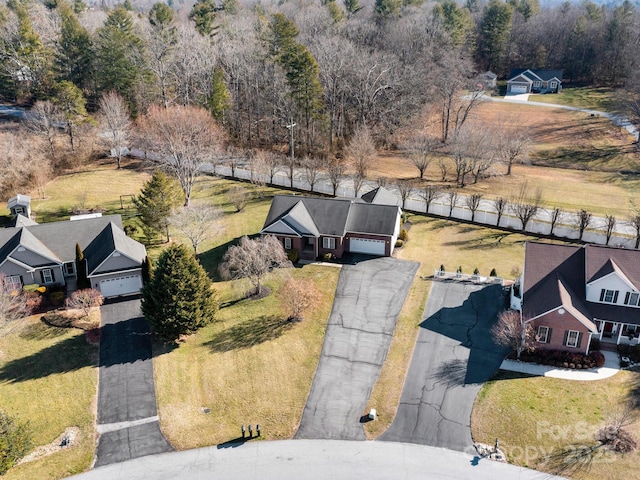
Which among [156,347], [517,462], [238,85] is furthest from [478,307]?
[238,85]

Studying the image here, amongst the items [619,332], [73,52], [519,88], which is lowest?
[619,332]

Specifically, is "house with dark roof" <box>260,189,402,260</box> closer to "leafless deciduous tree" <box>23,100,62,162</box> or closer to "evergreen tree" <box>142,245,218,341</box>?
"evergreen tree" <box>142,245,218,341</box>

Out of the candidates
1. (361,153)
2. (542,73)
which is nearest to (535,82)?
(542,73)

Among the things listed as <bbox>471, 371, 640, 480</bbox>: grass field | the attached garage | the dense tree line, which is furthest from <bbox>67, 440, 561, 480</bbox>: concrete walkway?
the attached garage

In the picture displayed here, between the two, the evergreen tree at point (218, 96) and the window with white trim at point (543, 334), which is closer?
the window with white trim at point (543, 334)

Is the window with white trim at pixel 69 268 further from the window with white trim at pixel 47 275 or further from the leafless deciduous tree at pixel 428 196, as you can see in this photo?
the leafless deciduous tree at pixel 428 196

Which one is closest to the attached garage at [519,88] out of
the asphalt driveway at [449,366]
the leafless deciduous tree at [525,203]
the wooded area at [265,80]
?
the wooded area at [265,80]

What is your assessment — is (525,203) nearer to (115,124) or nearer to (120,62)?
(115,124)

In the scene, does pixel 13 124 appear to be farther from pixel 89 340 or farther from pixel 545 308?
pixel 545 308
